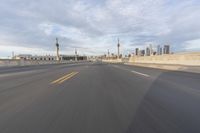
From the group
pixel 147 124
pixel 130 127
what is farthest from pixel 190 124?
pixel 130 127

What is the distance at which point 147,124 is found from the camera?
226 inches

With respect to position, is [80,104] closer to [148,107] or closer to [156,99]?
[148,107]

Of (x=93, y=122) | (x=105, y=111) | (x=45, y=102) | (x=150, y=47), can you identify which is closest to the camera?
(x=93, y=122)

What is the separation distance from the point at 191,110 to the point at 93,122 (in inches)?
115

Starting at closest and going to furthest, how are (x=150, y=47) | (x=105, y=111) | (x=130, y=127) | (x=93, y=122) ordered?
(x=130, y=127) < (x=93, y=122) < (x=105, y=111) < (x=150, y=47)

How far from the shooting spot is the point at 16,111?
7.37m

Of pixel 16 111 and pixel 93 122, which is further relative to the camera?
pixel 16 111

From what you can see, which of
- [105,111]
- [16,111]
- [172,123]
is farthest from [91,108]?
[172,123]

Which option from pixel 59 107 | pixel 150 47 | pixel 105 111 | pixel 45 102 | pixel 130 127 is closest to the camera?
pixel 130 127

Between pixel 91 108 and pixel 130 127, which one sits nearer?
pixel 130 127

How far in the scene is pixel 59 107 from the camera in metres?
7.84

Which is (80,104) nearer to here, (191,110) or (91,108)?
(91,108)

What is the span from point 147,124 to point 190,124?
0.94 meters

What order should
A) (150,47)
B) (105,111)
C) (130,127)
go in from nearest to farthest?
(130,127), (105,111), (150,47)
